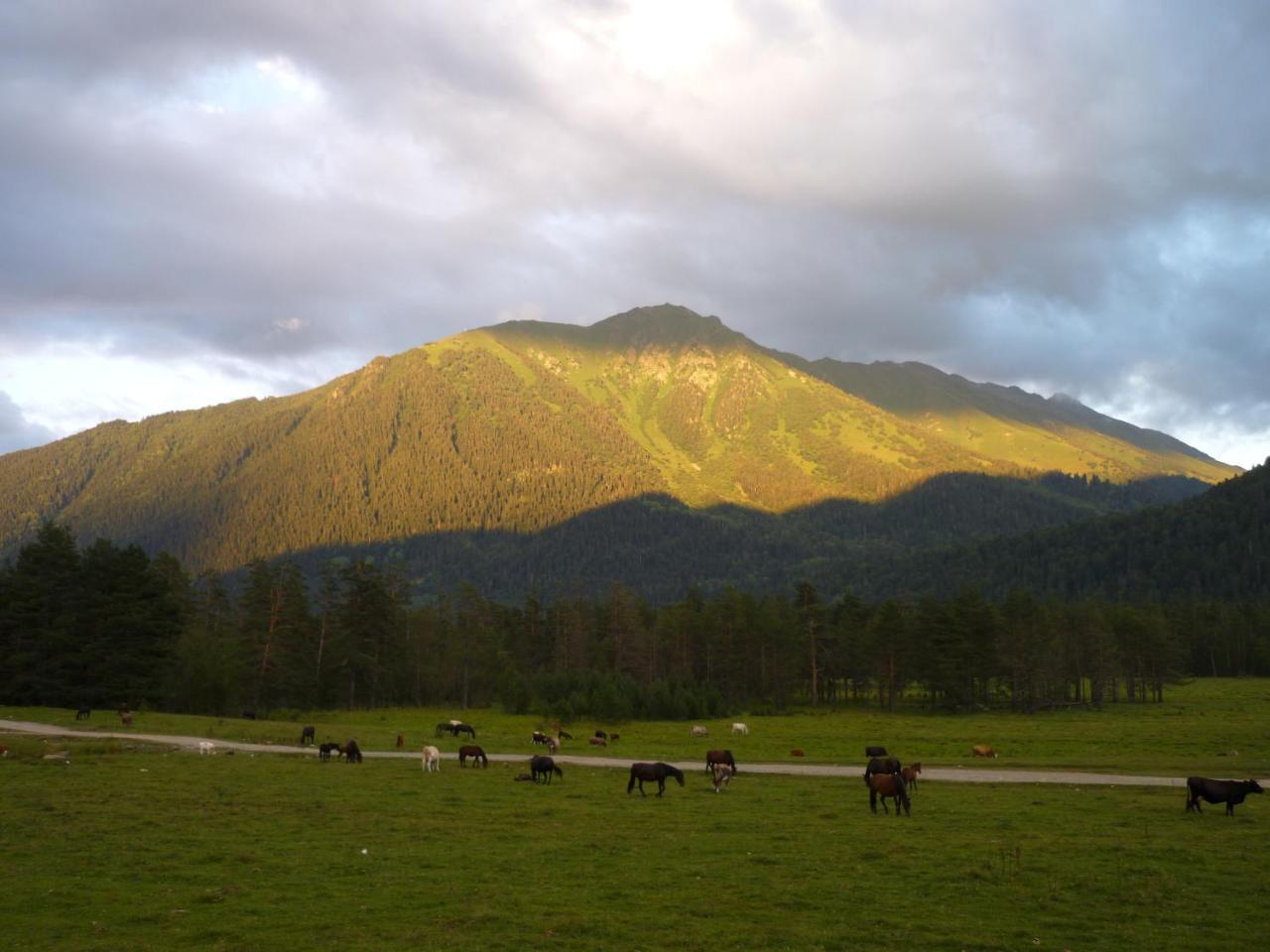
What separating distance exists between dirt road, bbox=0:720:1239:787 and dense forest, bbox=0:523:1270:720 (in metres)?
21.0

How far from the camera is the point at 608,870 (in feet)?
61.5

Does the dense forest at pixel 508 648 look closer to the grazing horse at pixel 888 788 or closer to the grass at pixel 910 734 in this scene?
the grass at pixel 910 734

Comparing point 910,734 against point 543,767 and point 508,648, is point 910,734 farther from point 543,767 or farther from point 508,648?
point 508,648

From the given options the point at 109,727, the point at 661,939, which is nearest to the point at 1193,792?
the point at 661,939

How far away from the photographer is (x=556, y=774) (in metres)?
37.1

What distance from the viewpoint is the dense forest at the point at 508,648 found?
69125 mm

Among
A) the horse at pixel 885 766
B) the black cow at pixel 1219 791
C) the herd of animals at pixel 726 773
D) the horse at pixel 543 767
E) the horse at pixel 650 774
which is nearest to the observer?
the black cow at pixel 1219 791

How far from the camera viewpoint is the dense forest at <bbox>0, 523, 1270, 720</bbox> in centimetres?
6912

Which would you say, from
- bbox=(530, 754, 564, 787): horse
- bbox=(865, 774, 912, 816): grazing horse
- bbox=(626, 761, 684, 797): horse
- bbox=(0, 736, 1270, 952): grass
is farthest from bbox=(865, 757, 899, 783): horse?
bbox=(530, 754, 564, 787): horse

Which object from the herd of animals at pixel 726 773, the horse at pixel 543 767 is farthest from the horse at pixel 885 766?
the horse at pixel 543 767

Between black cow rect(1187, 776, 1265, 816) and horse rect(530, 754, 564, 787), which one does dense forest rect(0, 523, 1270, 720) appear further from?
black cow rect(1187, 776, 1265, 816)

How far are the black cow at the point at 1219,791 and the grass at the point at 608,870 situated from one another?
1.71ft

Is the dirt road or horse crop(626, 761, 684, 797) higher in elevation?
horse crop(626, 761, 684, 797)

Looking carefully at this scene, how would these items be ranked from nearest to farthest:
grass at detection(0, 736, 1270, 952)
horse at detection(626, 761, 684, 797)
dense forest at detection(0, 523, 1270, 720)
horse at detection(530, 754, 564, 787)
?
grass at detection(0, 736, 1270, 952) < horse at detection(626, 761, 684, 797) < horse at detection(530, 754, 564, 787) < dense forest at detection(0, 523, 1270, 720)
